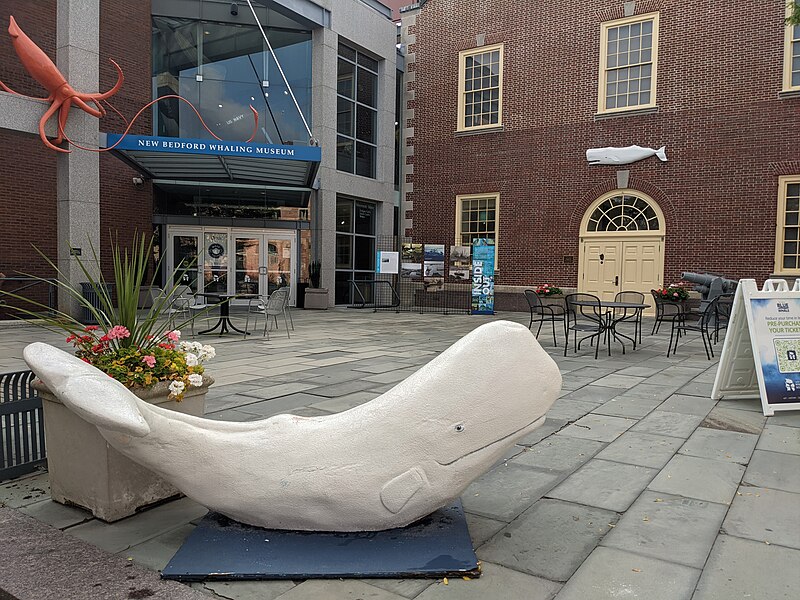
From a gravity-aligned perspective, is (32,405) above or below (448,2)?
below

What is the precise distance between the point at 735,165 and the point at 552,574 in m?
14.2

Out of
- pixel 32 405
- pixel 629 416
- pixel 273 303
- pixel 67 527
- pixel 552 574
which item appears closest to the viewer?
pixel 552 574

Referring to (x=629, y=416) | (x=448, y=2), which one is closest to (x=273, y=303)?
(x=629, y=416)

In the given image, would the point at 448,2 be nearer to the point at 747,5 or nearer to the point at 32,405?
the point at 747,5

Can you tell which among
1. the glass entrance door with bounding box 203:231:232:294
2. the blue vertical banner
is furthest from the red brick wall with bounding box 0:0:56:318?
the blue vertical banner

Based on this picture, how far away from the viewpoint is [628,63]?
14984mm

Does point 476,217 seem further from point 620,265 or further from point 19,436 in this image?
point 19,436

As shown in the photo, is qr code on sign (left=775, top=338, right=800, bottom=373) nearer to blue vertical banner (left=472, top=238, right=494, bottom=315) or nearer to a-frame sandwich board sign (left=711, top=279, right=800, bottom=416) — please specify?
a-frame sandwich board sign (left=711, top=279, right=800, bottom=416)

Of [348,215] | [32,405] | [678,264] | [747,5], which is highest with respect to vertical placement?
[747,5]

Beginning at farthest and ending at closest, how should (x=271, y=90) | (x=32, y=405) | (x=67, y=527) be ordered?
1. (x=271, y=90)
2. (x=32, y=405)
3. (x=67, y=527)

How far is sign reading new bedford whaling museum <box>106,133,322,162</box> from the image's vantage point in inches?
449

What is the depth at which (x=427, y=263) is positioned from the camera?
1692cm

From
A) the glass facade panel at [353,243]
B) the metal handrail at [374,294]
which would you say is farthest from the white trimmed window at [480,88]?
the metal handrail at [374,294]

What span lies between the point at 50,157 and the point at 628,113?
13964mm
